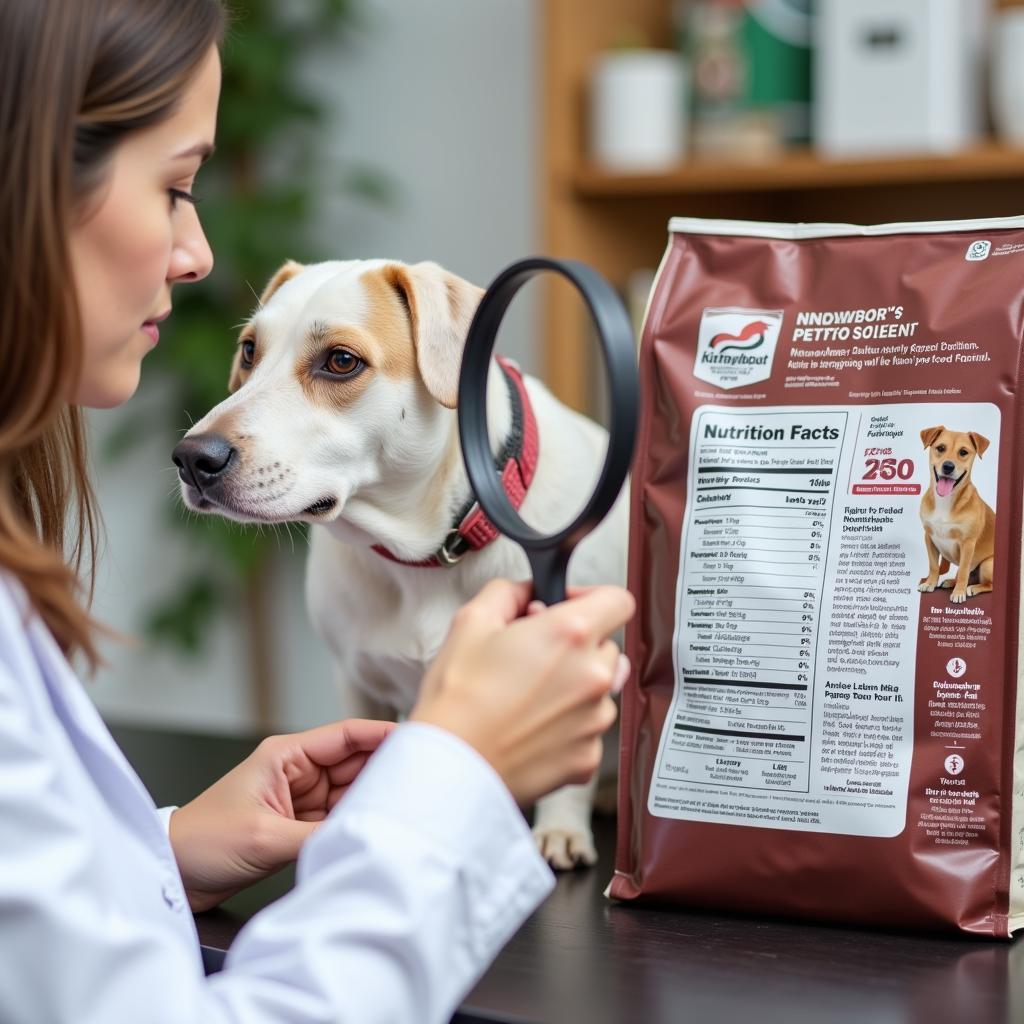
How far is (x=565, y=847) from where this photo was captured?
33.5 inches

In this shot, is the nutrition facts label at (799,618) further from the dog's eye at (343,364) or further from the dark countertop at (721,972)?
the dog's eye at (343,364)

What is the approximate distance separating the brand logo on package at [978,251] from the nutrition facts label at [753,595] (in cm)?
11

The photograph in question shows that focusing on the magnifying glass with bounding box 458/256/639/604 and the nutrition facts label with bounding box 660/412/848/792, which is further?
the nutrition facts label with bounding box 660/412/848/792

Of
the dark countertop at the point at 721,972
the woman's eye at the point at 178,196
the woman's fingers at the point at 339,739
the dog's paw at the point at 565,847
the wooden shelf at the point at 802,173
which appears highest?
the wooden shelf at the point at 802,173

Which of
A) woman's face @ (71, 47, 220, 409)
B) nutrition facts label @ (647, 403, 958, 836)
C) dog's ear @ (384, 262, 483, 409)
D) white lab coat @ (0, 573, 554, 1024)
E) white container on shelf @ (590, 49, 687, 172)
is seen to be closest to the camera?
white lab coat @ (0, 573, 554, 1024)

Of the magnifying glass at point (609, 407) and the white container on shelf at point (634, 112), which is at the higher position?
the white container on shelf at point (634, 112)

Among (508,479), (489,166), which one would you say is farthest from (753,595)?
(489,166)

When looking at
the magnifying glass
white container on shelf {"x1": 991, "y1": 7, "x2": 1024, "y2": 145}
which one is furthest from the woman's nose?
white container on shelf {"x1": 991, "y1": 7, "x2": 1024, "y2": 145}

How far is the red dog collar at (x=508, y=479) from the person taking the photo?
0.90 m

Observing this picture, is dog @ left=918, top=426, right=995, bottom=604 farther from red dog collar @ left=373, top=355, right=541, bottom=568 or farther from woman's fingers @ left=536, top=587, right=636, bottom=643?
red dog collar @ left=373, top=355, right=541, bottom=568

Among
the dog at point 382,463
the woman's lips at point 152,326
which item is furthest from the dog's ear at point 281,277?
the woman's lips at point 152,326

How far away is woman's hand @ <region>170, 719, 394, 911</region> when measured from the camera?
0.73 meters

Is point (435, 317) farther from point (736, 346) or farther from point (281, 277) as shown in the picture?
point (736, 346)

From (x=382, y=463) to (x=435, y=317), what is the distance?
12cm
